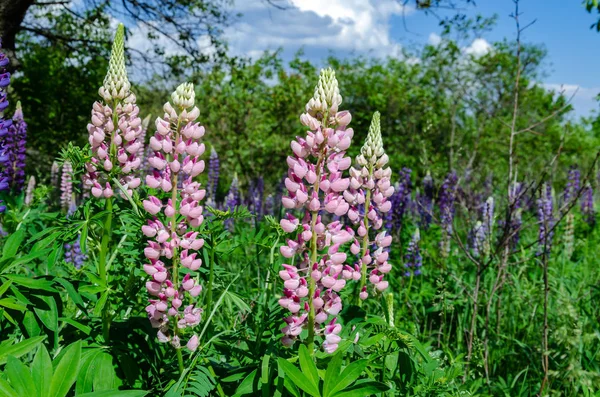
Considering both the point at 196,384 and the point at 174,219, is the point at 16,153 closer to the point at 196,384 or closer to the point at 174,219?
the point at 174,219

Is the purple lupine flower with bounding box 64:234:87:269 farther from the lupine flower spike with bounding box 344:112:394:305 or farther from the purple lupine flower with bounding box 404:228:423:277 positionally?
the lupine flower spike with bounding box 344:112:394:305

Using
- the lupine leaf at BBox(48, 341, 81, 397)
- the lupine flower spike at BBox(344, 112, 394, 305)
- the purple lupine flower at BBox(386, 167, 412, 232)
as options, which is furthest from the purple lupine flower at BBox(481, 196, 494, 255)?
the lupine leaf at BBox(48, 341, 81, 397)

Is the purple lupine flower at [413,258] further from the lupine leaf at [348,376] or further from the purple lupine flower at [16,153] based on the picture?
the purple lupine flower at [16,153]

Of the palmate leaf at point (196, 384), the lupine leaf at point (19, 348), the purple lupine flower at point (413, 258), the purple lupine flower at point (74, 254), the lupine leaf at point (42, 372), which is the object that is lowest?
the palmate leaf at point (196, 384)

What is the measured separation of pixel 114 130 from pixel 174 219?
0.58 metres

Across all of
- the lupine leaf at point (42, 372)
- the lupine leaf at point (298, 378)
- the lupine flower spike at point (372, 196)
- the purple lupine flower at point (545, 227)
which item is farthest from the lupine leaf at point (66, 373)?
the purple lupine flower at point (545, 227)

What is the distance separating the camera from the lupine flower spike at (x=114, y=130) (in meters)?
A: 2.08

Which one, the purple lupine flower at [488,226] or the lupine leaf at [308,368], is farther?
the purple lupine flower at [488,226]

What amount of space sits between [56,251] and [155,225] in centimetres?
46

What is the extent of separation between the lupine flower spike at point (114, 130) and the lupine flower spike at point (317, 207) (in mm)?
757

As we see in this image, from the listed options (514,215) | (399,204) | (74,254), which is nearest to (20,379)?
(74,254)

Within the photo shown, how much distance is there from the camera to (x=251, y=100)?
11836 millimetres

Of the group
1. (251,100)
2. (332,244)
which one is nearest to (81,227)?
(332,244)

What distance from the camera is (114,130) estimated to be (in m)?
2.12
